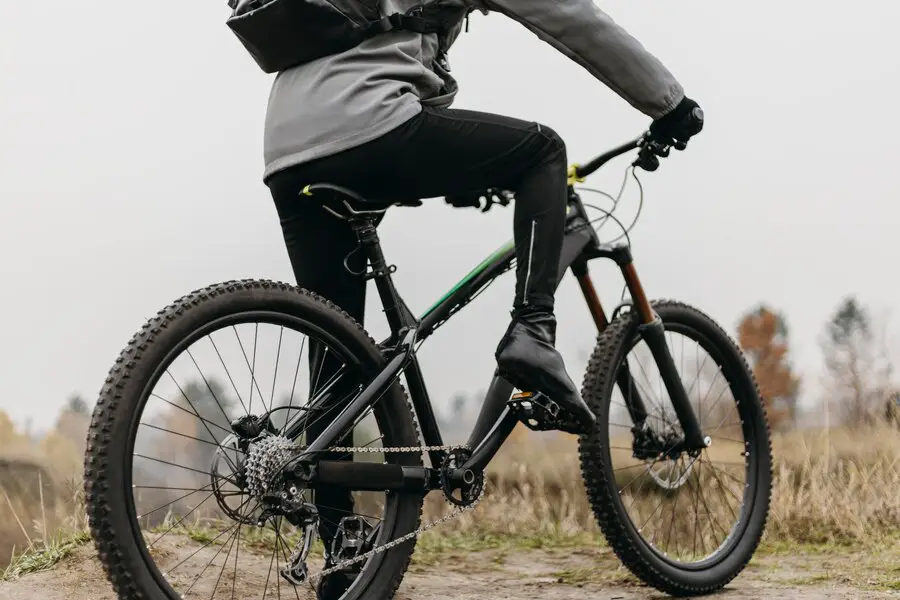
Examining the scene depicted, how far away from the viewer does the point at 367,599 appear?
8.71 ft

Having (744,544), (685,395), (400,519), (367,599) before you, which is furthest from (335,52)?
(744,544)

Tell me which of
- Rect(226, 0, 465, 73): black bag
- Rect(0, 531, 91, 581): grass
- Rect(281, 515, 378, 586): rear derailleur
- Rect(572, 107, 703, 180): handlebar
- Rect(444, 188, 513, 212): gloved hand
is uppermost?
Rect(226, 0, 465, 73): black bag

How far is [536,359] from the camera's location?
2.71 metres

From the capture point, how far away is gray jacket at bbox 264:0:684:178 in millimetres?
2535

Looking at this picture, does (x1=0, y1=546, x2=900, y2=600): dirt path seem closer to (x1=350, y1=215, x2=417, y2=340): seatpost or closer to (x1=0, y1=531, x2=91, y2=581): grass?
(x1=0, y1=531, x2=91, y2=581): grass

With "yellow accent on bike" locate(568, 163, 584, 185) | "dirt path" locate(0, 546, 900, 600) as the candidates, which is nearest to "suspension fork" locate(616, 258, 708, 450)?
"yellow accent on bike" locate(568, 163, 584, 185)

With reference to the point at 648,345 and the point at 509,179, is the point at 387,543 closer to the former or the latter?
the point at 509,179

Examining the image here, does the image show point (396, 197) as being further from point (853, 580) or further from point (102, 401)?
point (853, 580)

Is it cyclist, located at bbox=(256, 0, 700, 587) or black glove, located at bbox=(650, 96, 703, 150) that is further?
black glove, located at bbox=(650, 96, 703, 150)

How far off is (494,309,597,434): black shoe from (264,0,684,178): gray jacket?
0.60 meters

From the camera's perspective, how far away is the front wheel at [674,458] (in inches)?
128

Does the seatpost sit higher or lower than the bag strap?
lower

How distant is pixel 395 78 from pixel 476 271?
640mm

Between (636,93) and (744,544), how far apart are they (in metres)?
1.65
